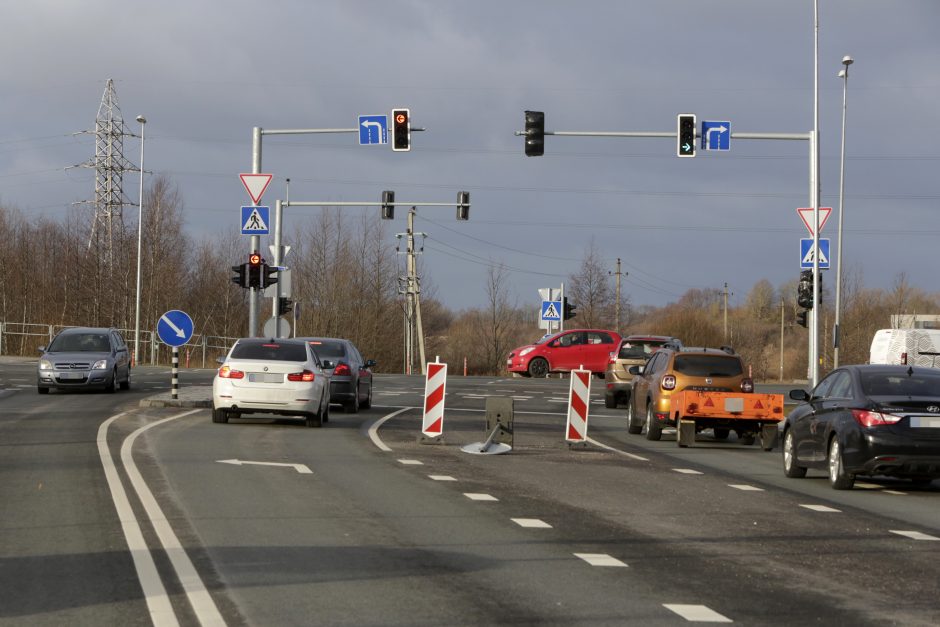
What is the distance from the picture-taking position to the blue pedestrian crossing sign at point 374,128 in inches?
1198

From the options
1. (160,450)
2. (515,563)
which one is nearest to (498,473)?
(160,450)

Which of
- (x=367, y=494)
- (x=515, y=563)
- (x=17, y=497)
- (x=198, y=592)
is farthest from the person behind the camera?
(x=367, y=494)

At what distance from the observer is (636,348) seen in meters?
31.6

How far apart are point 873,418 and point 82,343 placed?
76.7ft

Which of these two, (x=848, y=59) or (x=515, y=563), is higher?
(x=848, y=59)

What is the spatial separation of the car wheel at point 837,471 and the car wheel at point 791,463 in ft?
3.90

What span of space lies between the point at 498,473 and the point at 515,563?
683cm

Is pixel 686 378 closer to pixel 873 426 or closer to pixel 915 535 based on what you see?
pixel 873 426

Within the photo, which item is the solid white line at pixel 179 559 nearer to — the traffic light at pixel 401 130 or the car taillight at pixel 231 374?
the car taillight at pixel 231 374

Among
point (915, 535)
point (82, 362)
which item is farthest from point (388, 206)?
point (915, 535)

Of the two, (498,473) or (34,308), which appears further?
(34,308)

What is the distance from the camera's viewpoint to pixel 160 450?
17.2 metres

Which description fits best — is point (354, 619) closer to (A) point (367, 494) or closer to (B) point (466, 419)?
(A) point (367, 494)

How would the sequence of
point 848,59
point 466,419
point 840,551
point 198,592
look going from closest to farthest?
point 198,592, point 840,551, point 466,419, point 848,59
